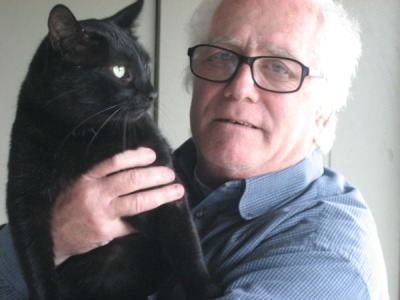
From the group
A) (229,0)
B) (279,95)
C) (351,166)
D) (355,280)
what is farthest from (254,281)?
(351,166)

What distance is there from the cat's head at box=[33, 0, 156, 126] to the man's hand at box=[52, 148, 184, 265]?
0.34 ft

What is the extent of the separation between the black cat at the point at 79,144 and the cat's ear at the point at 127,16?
8 centimetres

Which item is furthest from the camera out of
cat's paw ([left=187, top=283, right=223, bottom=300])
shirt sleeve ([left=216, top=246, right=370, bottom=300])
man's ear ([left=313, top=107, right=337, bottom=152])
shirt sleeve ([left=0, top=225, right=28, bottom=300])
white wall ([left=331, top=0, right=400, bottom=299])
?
white wall ([left=331, top=0, right=400, bottom=299])

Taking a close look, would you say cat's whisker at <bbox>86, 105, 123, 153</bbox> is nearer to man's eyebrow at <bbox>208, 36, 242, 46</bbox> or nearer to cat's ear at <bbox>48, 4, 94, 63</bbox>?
cat's ear at <bbox>48, 4, 94, 63</bbox>

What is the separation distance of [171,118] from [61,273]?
1.29 meters

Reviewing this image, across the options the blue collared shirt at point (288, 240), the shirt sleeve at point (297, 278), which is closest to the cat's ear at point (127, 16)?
the blue collared shirt at point (288, 240)

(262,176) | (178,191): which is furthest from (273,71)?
(178,191)

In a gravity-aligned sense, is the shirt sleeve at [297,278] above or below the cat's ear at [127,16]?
below

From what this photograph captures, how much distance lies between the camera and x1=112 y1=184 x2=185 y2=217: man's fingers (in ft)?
3.38

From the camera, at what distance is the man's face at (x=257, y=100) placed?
45.6 inches

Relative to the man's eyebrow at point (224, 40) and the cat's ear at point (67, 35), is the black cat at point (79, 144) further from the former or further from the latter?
the man's eyebrow at point (224, 40)

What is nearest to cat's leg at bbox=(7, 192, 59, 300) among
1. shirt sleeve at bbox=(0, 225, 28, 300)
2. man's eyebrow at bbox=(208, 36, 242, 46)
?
shirt sleeve at bbox=(0, 225, 28, 300)

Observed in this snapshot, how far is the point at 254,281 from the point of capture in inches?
35.4

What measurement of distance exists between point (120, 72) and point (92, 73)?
60mm
